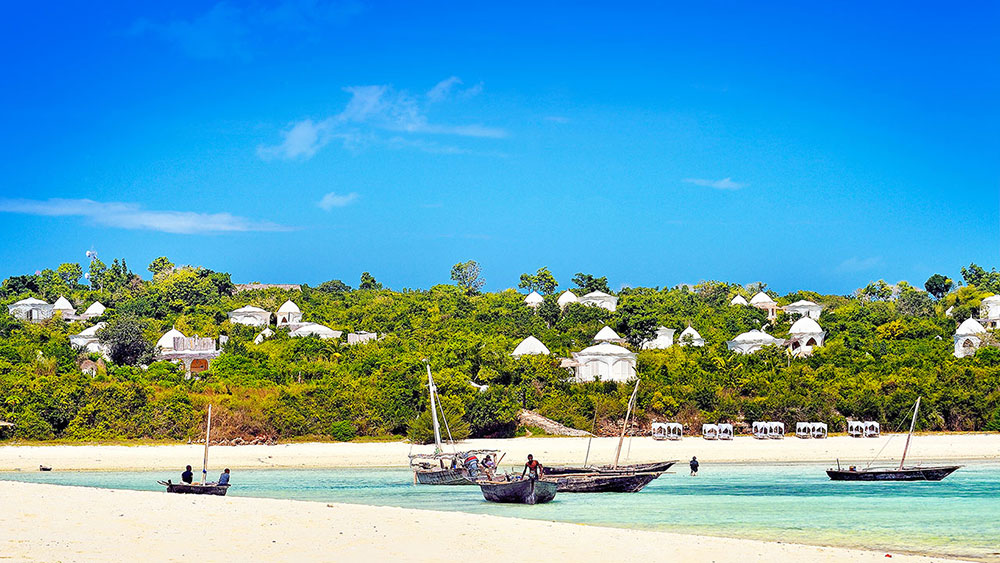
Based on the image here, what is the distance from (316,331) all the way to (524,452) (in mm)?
28847

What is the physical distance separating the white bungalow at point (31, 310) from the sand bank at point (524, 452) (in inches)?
1701

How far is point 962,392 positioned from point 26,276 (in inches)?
3317

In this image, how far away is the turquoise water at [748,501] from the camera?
20688 mm

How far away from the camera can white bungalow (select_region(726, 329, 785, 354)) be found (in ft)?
209

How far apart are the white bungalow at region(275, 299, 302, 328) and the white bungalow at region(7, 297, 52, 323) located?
764 inches

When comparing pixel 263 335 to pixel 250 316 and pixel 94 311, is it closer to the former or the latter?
pixel 250 316

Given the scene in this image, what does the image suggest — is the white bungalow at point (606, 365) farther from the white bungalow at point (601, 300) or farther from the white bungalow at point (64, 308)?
the white bungalow at point (64, 308)

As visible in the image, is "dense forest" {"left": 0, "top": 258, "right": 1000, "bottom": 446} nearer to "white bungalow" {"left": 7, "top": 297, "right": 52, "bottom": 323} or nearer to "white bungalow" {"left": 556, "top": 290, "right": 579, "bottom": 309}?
"white bungalow" {"left": 7, "top": 297, "right": 52, "bottom": 323}

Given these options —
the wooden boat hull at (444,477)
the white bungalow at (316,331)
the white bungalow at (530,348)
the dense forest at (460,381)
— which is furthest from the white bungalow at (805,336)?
the wooden boat hull at (444,477)

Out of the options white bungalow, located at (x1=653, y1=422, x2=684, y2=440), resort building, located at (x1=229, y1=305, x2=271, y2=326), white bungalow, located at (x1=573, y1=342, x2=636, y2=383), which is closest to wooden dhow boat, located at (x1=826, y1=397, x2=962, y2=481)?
white bungalow, located at (x1=653, y1=422, x2=684, y2=440)

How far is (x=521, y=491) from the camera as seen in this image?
1001 inches

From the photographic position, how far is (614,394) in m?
47.7

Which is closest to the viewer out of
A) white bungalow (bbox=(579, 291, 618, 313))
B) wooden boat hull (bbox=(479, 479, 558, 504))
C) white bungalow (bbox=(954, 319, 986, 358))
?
wooden boat hull (bbox=(479, 479, 558, 504))

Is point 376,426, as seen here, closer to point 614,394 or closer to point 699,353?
point 614,394
